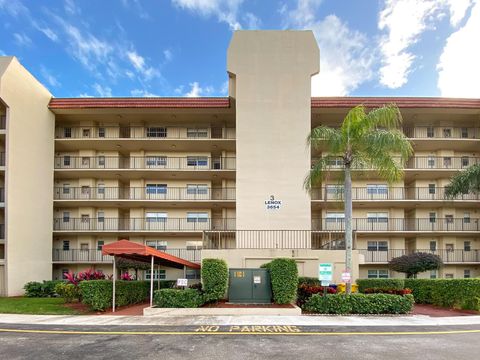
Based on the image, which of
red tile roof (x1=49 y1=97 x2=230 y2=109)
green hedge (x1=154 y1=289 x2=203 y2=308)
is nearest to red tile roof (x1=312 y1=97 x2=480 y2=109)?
red tile roof (x1=49 y1=97 x2=230 y2=109)

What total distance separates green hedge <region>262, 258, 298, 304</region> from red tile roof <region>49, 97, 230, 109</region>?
14.2m

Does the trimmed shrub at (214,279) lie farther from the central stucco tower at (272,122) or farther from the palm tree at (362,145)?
the central stucco tower at (272,122)

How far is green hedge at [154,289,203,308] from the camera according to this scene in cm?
1534

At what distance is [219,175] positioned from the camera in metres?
28.2

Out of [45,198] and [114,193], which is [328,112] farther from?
[45,198]

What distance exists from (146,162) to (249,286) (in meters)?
15.9

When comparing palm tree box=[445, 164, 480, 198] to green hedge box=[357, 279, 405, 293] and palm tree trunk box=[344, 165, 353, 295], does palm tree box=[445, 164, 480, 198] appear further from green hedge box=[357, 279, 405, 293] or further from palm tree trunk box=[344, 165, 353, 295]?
palm tree trunk box=[344, 165, 353, 295]

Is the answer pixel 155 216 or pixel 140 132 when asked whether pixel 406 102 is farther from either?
pixel 155 216

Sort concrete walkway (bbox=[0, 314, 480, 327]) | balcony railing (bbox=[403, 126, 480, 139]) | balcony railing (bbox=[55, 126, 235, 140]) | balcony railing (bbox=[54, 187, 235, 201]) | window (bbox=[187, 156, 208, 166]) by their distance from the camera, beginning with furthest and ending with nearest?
window (bbox=[187, 156, 208, 166]) < balcony railing (bbox=[55, 126, 235, 140]) < balcony railing (bbox=[403, 126, 480, 139]) < balcony railing (bbox=[54, 187, 235, 201]) < concrete walkway (bbox=[0, 314, 480, 327])

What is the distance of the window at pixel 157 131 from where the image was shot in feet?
96.7

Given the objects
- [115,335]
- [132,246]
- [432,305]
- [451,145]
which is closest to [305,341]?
[115,335]

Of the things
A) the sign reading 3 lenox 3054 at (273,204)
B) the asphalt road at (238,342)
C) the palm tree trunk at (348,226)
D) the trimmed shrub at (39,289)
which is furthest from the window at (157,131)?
the asphalt road at (238,342)

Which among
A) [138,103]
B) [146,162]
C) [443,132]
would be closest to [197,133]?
[146,162]

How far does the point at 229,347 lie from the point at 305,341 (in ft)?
7.43
